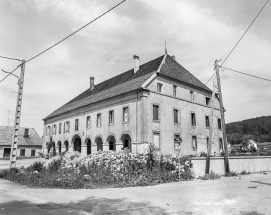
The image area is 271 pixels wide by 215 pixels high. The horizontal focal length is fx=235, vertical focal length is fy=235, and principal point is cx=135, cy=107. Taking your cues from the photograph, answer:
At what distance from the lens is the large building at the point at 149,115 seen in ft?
79.5

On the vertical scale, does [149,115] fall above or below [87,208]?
above

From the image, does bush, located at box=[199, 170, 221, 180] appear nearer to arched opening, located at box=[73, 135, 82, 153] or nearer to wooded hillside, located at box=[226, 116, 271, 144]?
arched opening, located at box=[73, 135, 82, 153]

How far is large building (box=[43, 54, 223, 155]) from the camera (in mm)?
24239

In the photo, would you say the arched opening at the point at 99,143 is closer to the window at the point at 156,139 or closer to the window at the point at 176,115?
the window at the point at 156,139

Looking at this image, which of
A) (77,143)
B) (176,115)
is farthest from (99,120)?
(176,115)

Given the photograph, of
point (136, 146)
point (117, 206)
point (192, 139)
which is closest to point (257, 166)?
point (192, 139)

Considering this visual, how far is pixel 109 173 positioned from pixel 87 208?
21.5 ft

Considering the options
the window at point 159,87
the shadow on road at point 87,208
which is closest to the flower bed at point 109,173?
the shadow on road at point 87,208

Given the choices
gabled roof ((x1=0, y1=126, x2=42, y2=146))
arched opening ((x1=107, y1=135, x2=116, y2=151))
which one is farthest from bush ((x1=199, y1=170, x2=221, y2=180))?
gabled roof ((x1=0, y1=126, x2=42, y2=146))

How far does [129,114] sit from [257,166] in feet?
42.6

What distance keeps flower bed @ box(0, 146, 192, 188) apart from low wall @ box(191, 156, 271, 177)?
0.94 m

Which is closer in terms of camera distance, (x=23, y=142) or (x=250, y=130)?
(x=23, y=142)

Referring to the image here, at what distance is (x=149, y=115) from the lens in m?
24.1

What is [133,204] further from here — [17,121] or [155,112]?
[155,112]
